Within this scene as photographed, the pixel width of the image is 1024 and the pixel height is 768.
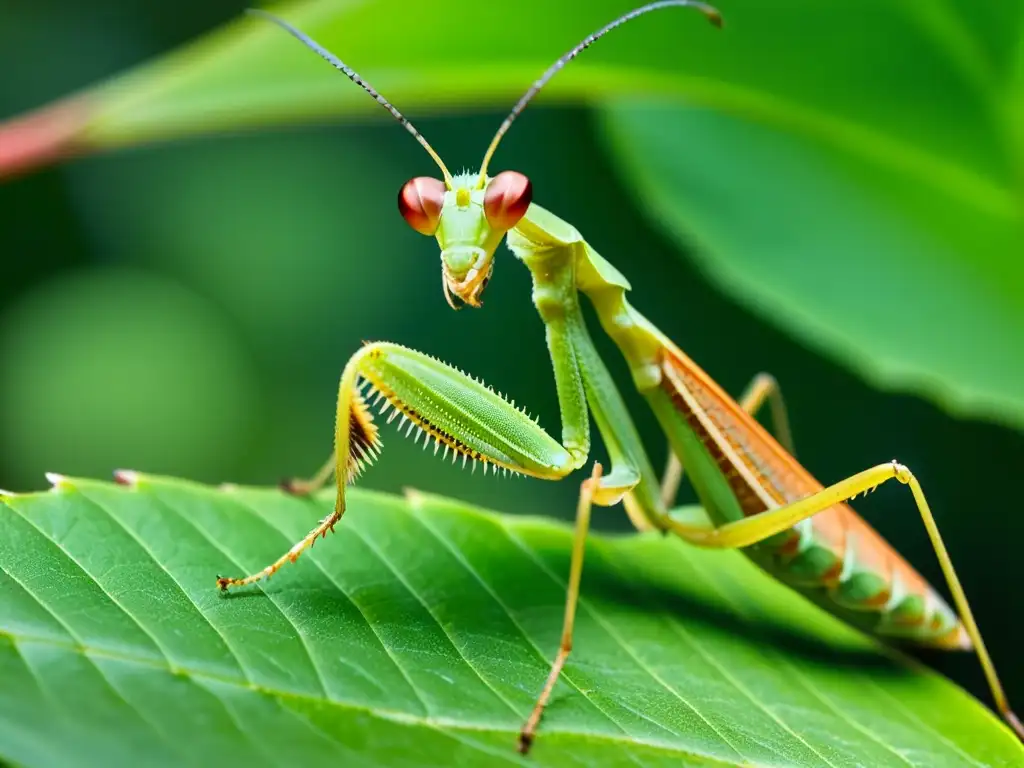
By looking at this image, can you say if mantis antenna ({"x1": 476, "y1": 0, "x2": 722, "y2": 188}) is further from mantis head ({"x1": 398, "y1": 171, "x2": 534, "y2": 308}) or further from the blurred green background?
the blurred green background

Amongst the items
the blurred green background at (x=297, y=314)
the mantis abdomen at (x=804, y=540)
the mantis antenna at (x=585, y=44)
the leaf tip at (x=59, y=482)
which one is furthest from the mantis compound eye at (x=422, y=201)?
the blurred green background at (x=297, y=314)

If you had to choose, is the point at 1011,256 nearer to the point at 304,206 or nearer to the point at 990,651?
the point at 990,651

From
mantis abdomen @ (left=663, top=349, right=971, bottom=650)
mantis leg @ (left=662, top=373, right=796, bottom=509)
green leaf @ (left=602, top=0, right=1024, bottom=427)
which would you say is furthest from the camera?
mantis leg @ (left=662, top=373, right=796, bottom=509)

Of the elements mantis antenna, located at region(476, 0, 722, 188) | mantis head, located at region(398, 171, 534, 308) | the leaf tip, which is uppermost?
mantis antenna, located at region(476, 0, 722, 188)

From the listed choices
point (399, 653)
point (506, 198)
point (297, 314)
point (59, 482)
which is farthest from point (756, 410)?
point (297, 314)

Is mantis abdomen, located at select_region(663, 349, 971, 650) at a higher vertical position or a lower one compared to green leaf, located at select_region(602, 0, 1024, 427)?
lower

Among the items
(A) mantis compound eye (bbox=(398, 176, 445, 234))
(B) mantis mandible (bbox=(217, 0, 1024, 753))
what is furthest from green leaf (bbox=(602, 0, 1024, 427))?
(A) mantis compound eye (bbox=(398, 176, 445, 234))

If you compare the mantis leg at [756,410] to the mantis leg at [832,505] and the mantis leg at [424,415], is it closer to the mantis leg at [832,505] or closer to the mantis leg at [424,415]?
the mantis leg at [832,505]

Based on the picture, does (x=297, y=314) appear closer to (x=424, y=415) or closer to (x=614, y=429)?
(x=614, y=429)
